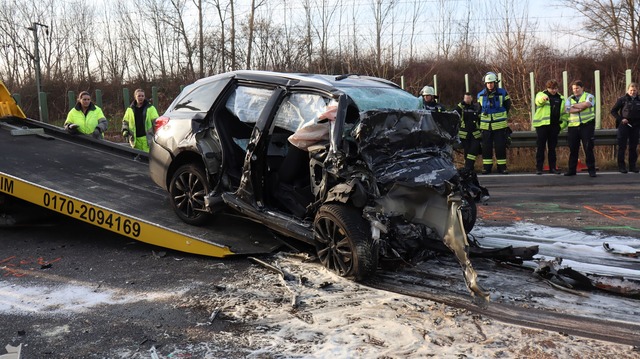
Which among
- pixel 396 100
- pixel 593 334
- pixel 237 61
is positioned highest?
pixel 237 61

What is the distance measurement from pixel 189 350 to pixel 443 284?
6.79ft

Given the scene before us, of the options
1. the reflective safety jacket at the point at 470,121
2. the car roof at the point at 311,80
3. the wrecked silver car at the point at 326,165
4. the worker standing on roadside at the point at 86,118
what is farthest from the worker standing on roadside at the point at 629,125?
the worker standing on roadside at the point at 86,118

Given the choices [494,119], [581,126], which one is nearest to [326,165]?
[494,119]

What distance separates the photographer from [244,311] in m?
3.98

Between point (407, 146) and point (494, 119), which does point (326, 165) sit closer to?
point (407, 146)

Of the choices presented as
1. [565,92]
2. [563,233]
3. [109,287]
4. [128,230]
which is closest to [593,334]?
[563,233]

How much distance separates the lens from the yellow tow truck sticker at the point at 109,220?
5203 mm

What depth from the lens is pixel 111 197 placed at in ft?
19.9

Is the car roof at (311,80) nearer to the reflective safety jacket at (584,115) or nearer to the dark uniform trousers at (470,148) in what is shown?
the dark uniform trousers at (470,148)

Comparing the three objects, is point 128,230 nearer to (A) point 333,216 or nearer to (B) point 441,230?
(A) point 333,216

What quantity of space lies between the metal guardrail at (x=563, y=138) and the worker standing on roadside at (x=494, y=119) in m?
1.43

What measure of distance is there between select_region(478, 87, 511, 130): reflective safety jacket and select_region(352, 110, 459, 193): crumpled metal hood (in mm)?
6310

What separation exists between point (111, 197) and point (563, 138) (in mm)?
9887

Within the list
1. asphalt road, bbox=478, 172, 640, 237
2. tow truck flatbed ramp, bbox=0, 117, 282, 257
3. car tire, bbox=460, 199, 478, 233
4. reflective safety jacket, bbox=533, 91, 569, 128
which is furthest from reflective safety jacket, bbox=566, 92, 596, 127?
tow truck flatbed ramp, bbox=0, 117, 282, 257
